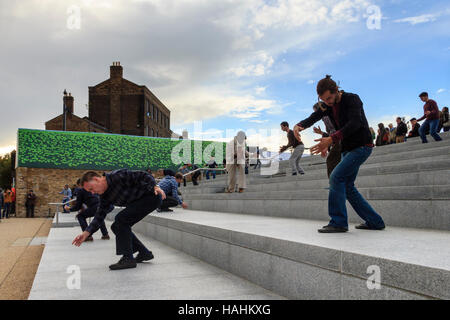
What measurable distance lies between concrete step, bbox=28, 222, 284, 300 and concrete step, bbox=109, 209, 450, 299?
182mm

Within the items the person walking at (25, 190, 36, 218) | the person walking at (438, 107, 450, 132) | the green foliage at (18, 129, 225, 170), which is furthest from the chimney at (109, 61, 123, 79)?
the person walking at (438, 107, 450, 132)

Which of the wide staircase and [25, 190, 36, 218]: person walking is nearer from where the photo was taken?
the wide staircase

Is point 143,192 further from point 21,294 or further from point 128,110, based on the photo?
point 128,110

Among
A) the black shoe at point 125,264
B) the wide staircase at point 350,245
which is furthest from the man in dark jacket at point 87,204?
the black shoe at point 125,264

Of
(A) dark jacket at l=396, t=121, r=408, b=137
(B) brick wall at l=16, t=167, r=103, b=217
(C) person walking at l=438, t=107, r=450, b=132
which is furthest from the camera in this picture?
(B) brick wall at l=16, t=167, r=103, b=217

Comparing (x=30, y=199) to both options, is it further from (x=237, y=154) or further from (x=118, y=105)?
(x=118, y=105)

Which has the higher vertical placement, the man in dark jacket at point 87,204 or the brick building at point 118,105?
the brick building at point 118,105

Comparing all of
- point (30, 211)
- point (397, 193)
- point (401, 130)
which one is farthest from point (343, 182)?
point (30, 211)

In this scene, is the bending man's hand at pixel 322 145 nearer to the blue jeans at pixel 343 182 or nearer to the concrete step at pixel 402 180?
the blue jeans at pixel 343 182

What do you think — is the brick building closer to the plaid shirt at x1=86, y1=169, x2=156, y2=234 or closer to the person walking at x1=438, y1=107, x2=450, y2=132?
the person walking at x1=438, y1=107, x2=450, y2=132

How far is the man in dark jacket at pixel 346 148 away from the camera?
141 inches

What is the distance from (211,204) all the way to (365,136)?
6779 mm

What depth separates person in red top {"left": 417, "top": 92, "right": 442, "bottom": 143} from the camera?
960cm

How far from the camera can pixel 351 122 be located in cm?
351
